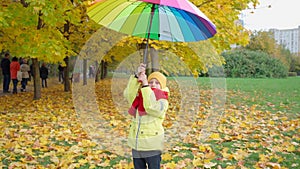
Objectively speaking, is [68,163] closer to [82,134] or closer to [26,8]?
[82,134]

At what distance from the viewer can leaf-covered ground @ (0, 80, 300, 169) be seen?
463 centimetres

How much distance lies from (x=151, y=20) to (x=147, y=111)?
1.01 m

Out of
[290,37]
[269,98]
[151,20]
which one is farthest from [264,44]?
[290,37]

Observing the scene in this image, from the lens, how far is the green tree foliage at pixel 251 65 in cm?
3978

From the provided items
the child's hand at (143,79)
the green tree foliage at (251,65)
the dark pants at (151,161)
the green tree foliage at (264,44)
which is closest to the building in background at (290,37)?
the green tree foliage at (264,44)

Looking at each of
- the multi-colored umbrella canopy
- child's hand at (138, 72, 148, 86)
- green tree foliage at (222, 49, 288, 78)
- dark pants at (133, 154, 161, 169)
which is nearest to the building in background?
green tree foliage at (222, 49, 288, 78)

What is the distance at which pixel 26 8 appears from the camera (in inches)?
357

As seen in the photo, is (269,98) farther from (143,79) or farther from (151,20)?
(143,79)

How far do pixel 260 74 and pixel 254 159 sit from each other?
38374 mm

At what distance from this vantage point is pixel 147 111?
2920 millimetres

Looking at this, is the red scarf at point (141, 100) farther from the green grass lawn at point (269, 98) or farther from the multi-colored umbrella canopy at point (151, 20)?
the green grass lawn at point (269, 98)

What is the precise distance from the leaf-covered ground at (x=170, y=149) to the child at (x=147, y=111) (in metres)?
1.52

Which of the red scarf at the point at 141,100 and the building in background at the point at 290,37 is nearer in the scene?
the red scarf at the point at 141,100

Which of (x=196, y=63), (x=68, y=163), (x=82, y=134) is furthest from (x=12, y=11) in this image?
(x=68, y=163)
